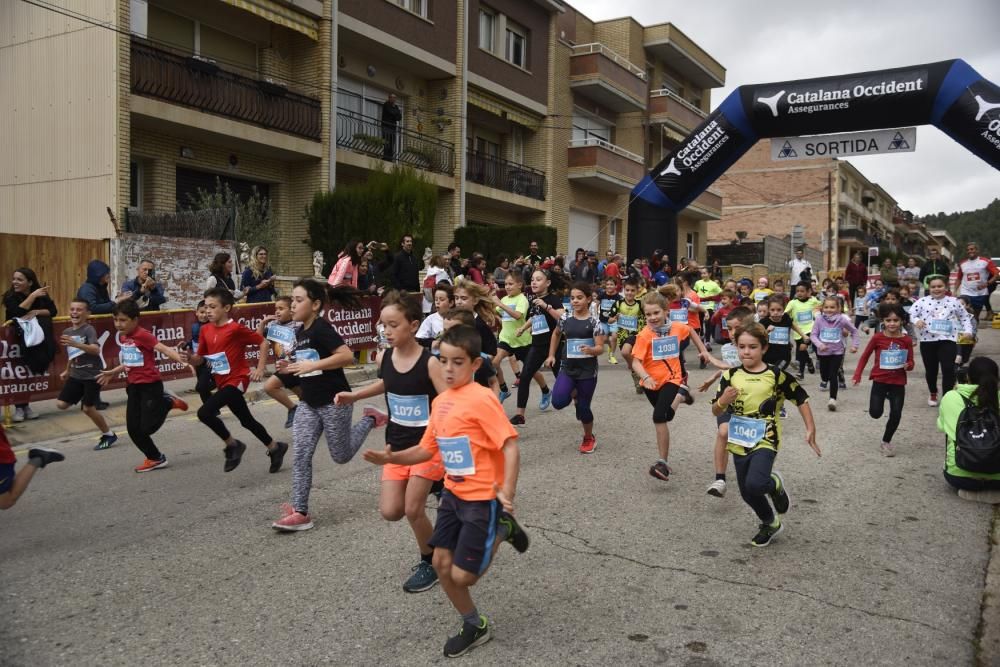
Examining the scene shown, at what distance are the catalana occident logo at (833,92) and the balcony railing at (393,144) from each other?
9.76m

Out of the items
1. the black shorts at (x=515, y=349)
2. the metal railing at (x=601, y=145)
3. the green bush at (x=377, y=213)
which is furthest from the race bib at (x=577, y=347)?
the metal railing at (x=601, y=145)

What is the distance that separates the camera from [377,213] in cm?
1841

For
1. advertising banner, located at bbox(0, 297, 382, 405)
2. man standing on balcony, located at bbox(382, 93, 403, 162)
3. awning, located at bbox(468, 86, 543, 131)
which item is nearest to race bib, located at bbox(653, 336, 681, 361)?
advertising banner, located at bbox(0, 297, 382, 405)

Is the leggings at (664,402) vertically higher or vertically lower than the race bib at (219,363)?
lower

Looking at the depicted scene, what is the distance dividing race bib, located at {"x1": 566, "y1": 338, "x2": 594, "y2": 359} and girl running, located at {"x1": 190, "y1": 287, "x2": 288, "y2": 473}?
2.86 m

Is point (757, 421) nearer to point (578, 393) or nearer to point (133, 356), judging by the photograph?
point (578, 393)

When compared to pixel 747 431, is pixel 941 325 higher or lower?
higher

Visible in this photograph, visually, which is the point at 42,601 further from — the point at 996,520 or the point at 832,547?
the point at 996,520

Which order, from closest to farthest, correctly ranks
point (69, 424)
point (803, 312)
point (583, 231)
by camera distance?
point (69, 424) < point (803, 312) < point (583, 231)

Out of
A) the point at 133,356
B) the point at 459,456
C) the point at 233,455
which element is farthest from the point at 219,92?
the point at 459,456

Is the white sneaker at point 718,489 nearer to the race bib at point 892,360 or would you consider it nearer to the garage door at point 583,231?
the race bib at point 892,360

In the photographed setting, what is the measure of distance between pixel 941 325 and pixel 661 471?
17.5 feet

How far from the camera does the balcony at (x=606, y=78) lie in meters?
30.7

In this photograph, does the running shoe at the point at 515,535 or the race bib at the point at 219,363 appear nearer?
the running shoe at the point at 515,535
